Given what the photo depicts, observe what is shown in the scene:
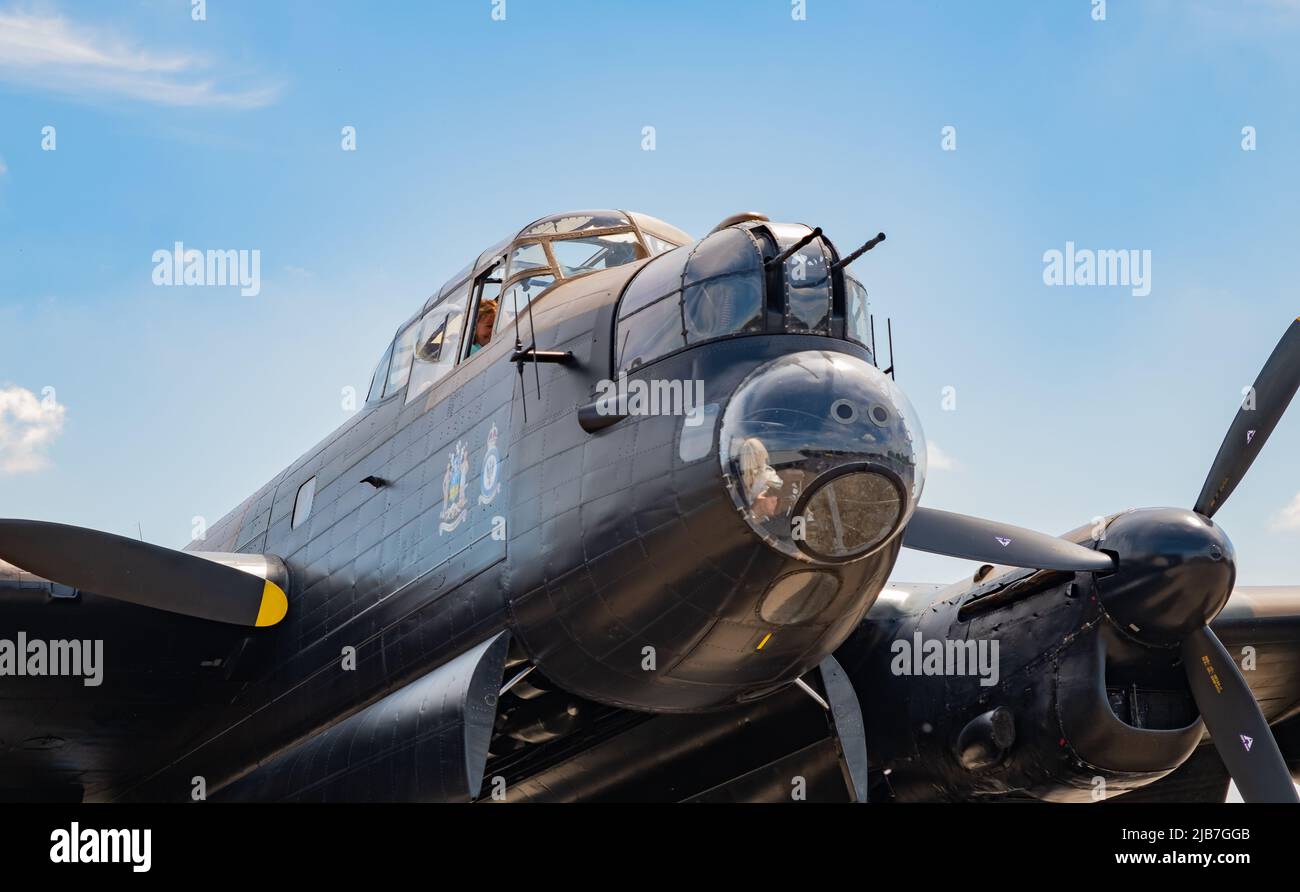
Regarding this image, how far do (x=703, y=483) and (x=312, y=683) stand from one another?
4.55 meters

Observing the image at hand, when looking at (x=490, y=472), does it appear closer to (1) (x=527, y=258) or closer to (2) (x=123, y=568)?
(1) (x=527, y=258)

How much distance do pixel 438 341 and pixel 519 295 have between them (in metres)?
1.28

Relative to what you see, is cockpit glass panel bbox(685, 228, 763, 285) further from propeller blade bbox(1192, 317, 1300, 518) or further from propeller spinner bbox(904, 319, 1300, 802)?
propeller blade bbox(1192, 317, 1300, 518)

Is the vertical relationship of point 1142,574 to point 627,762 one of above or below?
above

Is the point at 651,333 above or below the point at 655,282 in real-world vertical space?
below

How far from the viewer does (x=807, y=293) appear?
839 cm

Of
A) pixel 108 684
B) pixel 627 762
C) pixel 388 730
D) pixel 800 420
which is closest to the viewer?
pixel 800 420

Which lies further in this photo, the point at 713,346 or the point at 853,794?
the point at 853,794

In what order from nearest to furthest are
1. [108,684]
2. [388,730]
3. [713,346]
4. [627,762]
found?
[713,346]
[388,730]
[627,762]
[108,684]

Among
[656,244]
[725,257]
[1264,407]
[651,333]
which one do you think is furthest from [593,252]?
[1264,407]

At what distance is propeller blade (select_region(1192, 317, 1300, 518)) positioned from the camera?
11961 mm

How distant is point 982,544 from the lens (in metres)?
10.7
